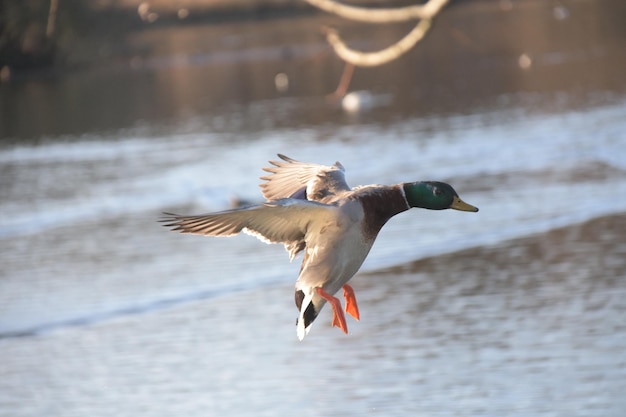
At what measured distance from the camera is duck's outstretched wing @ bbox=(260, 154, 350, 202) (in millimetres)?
6352

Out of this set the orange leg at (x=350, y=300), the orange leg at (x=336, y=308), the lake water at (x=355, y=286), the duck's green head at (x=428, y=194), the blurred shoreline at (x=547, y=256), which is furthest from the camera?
the blurred shoreline at (x=547, y=256)

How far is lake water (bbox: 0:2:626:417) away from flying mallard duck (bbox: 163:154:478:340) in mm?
3015

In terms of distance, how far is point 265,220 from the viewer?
5938 mm

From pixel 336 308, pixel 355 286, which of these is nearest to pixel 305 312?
pixel 336 308

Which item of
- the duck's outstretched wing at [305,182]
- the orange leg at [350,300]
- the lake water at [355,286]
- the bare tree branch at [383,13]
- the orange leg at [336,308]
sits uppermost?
the bare tree branch at [383,13]

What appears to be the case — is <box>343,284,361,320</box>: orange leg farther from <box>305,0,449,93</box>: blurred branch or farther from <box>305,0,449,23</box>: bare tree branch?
<box>305,0,449,23</box>: bare tree branch

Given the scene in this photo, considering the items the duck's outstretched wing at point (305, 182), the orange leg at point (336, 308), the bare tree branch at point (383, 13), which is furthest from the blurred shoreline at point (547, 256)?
the bare tree branch at point (383, 13)

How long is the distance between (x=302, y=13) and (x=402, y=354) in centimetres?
8153

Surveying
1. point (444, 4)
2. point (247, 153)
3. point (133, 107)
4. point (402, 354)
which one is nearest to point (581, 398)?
point (402, 354)

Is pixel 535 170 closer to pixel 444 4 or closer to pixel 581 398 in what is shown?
pixel 581 398

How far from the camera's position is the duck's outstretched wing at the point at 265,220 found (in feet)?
18.7

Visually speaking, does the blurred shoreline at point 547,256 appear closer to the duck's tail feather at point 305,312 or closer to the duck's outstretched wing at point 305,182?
the duck's outstretched wing at point 305,182

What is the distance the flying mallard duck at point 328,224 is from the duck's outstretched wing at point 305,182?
0.45 feet

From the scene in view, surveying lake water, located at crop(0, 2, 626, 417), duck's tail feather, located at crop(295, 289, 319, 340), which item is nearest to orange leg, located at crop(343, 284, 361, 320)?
duck's tail feather, located at crop(295, 289, 319, 340)
